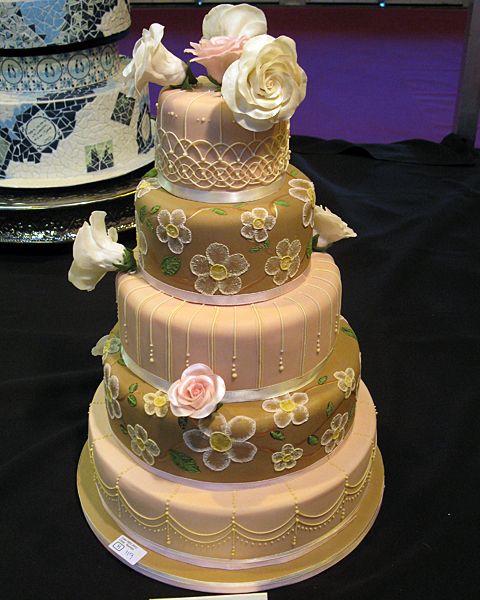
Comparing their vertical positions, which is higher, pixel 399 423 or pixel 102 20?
pixel 102 20

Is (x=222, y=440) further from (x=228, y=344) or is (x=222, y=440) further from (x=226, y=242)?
(x=226, y=242)

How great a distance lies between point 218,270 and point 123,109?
5.07 feet

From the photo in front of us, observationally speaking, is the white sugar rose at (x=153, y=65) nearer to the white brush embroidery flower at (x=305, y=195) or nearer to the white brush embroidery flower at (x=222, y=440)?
the white brush embroidery flower at (x=305, y=195)

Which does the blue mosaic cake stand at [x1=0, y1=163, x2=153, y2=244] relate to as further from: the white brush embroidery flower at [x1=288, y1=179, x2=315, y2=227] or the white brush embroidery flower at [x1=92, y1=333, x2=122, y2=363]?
the white brush embroidery flower at [x1=288, y1=179, x2=315, y2=227]

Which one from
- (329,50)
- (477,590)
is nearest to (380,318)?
(477,590)

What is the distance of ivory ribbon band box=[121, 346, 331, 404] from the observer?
151 cm

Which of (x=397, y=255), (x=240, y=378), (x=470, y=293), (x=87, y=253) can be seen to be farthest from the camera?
(x=397, y=255)

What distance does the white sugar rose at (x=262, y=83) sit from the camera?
1.29m

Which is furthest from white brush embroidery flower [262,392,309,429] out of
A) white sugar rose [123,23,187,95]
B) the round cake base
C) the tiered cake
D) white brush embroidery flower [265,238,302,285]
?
the tiered cake

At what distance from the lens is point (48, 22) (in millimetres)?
2592

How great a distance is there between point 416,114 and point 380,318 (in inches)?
81.9

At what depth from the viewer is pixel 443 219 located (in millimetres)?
3107

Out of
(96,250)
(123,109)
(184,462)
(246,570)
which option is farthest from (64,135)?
(246,570)

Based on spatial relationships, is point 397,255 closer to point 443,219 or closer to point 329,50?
point 443,219
